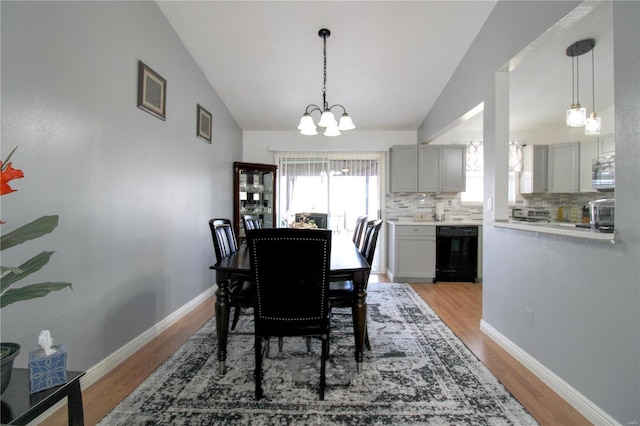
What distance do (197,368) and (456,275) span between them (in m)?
3.78

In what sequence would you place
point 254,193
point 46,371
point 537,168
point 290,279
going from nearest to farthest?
point 46,371, point 290,279, point 537,168, point 254,193

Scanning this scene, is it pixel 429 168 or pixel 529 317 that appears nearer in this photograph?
pixel 529 317

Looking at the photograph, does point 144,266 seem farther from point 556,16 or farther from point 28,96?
point 556,16

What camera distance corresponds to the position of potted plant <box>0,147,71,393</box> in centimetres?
85

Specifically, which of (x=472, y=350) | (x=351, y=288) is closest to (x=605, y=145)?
(x=472, y=350)

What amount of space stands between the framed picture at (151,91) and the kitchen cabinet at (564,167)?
530 centimetres

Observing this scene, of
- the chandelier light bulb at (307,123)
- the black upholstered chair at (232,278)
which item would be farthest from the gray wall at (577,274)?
the black upholstered chair at (232,278)

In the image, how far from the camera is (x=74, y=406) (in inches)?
43.6

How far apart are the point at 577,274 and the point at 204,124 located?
12.1 feet

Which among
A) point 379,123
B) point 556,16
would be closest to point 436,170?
point 379,123

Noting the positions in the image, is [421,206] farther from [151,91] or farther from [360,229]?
[151,91]

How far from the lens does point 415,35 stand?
117 inches

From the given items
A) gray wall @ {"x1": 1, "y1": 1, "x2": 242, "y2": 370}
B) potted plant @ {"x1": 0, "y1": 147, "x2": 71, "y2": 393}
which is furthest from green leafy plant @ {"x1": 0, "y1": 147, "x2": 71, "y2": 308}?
gray wall @ {"x1": 1, "y1": 1, "x2": 242, "y2": 370}

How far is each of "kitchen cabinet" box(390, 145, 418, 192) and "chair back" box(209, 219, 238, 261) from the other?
9.63 ft
